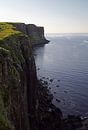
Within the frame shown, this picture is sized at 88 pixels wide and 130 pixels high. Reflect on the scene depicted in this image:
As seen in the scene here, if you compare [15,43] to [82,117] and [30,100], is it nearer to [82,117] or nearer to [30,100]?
[30,100]

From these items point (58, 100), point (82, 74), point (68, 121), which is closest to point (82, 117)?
point (68, 121)

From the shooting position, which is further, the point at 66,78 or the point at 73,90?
the point at 66,78

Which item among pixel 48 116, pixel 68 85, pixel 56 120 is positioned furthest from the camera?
pixel 68 85

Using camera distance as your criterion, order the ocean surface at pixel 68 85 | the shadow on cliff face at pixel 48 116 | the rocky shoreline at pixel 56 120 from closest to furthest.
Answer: the shadow on cliff face at pixel 48 116, the rocky shoreline at pixel 56 120, the ocean surface at pixel 68 85

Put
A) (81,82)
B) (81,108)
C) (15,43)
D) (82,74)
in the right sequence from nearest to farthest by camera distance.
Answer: (15,43)
(81,108)
(81,82)
(82,74)

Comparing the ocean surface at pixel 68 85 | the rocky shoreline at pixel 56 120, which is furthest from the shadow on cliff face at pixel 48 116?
the ocean surface at pixel 68 85

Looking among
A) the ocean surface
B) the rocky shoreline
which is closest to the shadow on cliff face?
the rocky shoreline

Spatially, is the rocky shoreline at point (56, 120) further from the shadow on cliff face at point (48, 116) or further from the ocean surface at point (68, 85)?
the ocean surface at point (68, 85)

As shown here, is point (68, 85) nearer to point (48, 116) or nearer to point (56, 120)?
point (48, 116)

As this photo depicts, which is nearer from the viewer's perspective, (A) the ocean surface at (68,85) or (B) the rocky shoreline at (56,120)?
(B) the rocky shoreline at (56,120)

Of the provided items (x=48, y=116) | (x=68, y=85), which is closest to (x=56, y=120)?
(x=48, y=116)

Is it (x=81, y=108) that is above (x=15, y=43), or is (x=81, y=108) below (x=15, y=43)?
below
